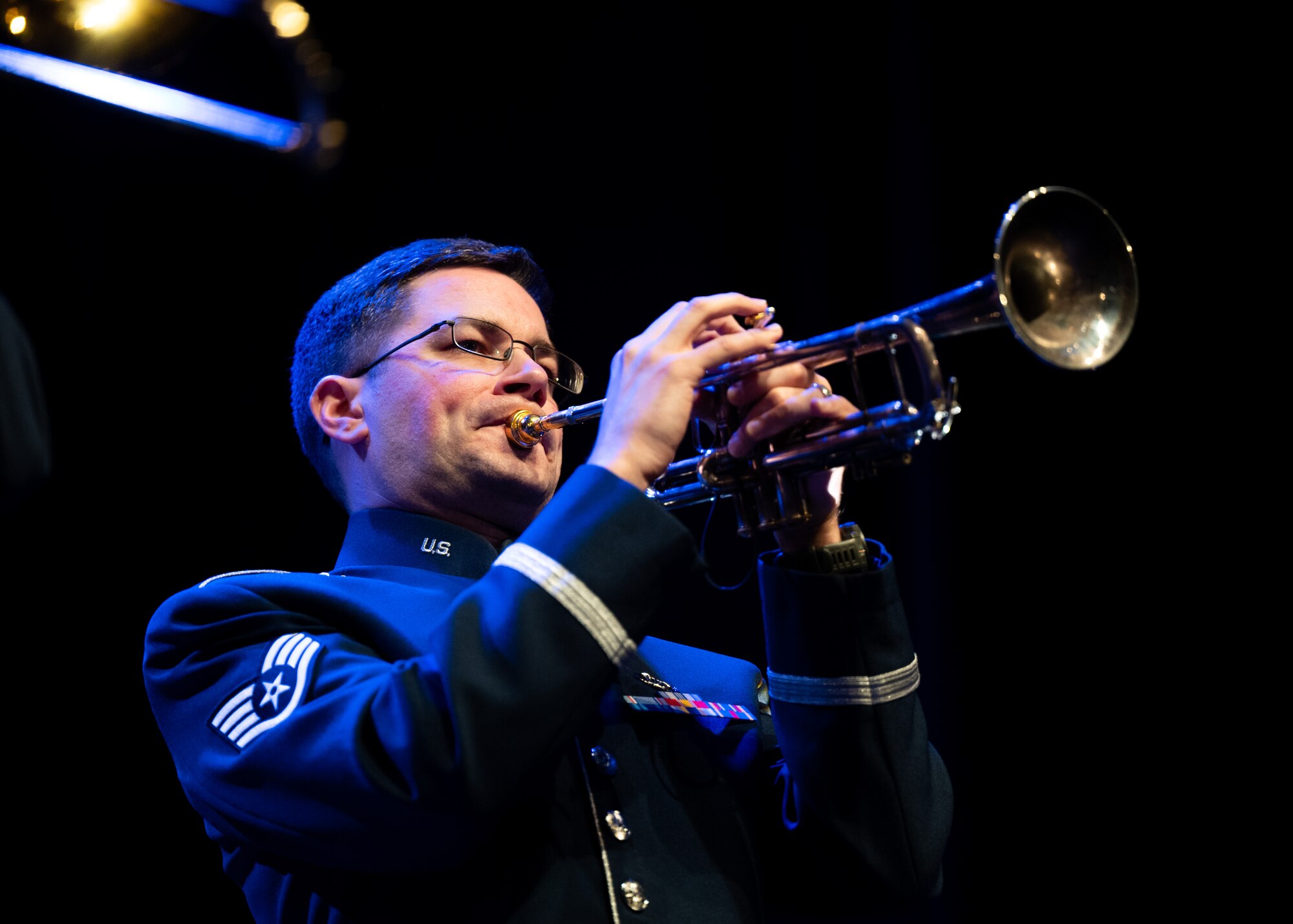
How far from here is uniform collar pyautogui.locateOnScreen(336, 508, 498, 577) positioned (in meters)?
1.94

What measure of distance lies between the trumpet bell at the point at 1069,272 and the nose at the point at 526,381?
970mm

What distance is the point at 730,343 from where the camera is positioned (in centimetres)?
157

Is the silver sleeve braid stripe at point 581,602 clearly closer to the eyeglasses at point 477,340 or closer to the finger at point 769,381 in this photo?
the finger at point 769,381

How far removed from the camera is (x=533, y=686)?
4.15 feet

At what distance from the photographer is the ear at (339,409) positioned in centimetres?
217

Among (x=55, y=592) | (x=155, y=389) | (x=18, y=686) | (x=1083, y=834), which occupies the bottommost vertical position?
(x=1083, y=834)

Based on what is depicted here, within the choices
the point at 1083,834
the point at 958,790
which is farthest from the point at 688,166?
the point at 1083,834

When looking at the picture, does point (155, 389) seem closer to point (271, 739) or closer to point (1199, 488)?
point (271, 739)

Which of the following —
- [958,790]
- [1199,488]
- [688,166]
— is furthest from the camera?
[688,166]

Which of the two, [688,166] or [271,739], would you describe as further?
[688,166]

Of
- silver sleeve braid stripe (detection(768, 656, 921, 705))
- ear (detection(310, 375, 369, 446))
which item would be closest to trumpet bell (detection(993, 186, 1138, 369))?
silver sleeve braid stripe (detection(768, 656, 921, 705))

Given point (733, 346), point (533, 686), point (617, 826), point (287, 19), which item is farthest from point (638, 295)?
point (533, 686)

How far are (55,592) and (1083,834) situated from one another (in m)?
2.87

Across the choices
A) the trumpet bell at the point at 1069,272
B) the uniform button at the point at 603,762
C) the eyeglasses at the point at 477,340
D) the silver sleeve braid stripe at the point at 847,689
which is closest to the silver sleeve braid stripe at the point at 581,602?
the uniform button at the point at 603,762
